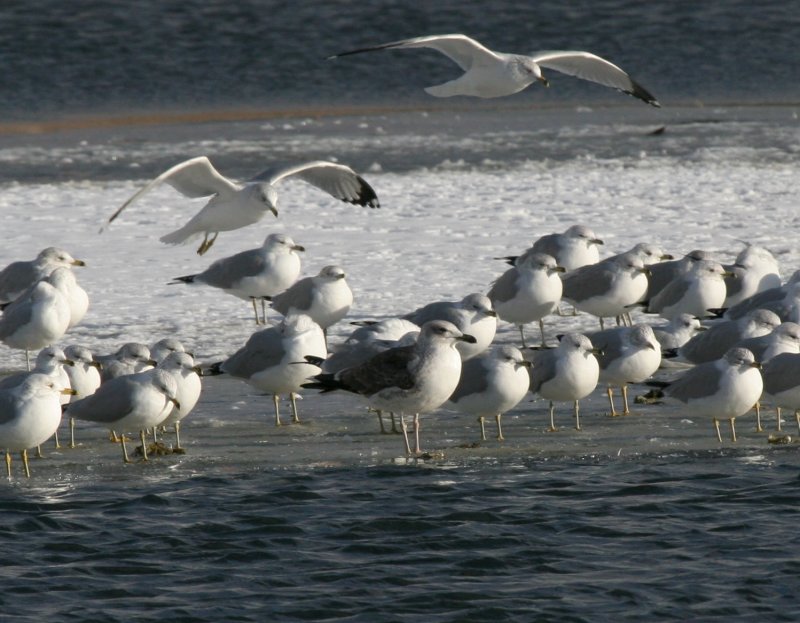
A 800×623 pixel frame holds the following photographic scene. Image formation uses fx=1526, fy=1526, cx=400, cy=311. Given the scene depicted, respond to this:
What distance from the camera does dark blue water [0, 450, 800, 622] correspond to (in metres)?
6.98

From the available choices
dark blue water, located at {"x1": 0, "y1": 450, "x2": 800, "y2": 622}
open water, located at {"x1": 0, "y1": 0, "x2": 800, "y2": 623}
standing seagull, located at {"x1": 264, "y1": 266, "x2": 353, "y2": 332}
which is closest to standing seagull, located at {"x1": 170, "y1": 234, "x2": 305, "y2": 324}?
open water, located at {"x1": 0, "y1": 0, "x2": 800, "y2": 623}

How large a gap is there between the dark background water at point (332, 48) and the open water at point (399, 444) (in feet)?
0.45

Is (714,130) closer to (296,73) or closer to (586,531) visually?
(296,73)

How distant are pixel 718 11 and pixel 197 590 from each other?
97.9ft

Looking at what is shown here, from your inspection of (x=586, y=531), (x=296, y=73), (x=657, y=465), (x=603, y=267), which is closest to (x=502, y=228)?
(x=603, y=267)

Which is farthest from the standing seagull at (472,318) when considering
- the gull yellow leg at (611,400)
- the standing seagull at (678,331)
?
the standing seagull at (678,331)

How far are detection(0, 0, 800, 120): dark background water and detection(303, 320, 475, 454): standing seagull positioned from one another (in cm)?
2093

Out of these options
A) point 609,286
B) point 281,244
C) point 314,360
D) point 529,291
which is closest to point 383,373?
point 314,360

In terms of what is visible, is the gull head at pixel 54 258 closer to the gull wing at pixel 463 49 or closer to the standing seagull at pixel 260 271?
the standing seagull at pixel 260 271

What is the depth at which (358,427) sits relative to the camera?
33.4 feet

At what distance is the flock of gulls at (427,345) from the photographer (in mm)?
9148

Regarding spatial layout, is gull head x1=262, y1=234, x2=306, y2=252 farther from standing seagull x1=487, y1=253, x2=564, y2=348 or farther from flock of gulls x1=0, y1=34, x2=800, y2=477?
standing seagull x1=487, y1=253, x2=564, y2=348

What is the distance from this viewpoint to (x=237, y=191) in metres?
13.4

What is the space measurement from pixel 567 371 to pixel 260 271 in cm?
422
